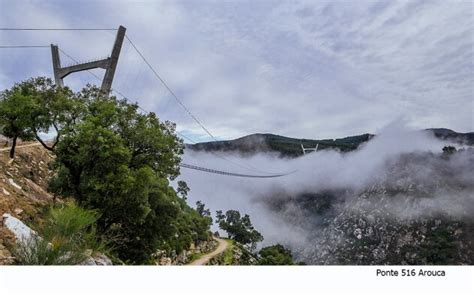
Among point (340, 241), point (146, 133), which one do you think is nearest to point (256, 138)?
point (340, 241)

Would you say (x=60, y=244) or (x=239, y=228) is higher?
(x=60, y=244)

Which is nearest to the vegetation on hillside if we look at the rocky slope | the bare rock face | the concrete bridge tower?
the rocky slope

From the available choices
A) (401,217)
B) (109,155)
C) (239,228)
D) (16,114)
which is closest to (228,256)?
(239,228)

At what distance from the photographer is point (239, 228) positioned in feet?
202

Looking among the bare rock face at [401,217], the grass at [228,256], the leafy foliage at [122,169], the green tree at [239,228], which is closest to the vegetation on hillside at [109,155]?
the leafy foliage at [122,169]

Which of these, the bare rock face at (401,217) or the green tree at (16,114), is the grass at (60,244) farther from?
the bare rock face at (401,217)

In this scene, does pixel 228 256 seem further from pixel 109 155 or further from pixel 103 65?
pixel 109 155

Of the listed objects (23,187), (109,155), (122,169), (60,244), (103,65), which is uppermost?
(103,65)

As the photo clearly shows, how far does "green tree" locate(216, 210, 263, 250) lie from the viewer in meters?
60.6

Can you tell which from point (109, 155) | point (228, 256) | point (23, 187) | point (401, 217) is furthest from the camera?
point (401, 217)

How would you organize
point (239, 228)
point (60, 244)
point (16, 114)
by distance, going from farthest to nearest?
point (239, 228)
point (16, 114)
point (60, 244)
